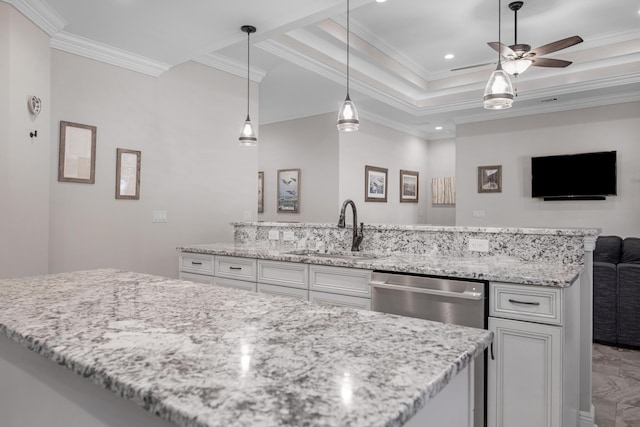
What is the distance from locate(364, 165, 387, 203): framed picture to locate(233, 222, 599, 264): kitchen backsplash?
10.5ft

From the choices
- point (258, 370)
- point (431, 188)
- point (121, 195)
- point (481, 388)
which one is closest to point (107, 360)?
point (258, 370)

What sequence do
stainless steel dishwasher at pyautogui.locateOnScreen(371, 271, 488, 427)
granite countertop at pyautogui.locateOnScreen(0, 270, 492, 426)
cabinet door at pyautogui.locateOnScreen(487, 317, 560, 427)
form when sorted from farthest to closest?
stainless steel dishwasher at pyautogui.locateOnScreen(371, 271, 488, 427) < cabinet door at pyautogui.locateOnScreen(487, 317, 560, 427) < granite countertop at pyautogui.locateOnScreen(0, 270, 492, 426)

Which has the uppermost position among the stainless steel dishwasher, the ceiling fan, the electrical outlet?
the ceiling fan

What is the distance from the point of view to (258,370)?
724mm

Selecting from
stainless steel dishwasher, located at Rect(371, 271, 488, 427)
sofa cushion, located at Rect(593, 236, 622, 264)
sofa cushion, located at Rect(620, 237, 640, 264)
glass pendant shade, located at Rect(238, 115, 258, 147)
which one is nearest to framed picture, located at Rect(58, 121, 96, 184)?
glass pendant shade, located at Rect(238, 115, 258, 147)

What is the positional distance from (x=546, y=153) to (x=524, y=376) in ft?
17.5

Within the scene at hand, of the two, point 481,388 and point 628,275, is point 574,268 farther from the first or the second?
point 628,275

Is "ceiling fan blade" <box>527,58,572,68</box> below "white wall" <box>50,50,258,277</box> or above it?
above

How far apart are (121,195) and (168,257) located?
75 centimetres

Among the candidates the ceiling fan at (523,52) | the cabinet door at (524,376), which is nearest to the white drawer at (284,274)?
the cabinet door at (524,376)

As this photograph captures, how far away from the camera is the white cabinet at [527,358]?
5.78ft

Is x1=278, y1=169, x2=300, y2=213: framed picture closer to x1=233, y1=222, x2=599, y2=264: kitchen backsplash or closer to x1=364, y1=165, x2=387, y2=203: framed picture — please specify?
x1=364, y1=165, x2=387, y2=203: framed picture

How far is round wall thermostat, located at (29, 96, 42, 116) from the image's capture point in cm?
277

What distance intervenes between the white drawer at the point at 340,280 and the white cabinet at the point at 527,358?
0.69 m
